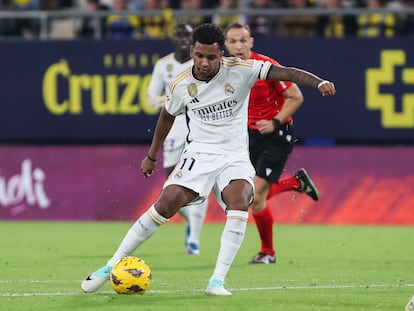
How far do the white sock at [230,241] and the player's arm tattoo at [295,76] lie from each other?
3.58ft

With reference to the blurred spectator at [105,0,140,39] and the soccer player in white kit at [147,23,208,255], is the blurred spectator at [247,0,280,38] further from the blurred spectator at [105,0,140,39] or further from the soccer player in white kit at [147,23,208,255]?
the soccer player in white kit at [147,23,208,255]

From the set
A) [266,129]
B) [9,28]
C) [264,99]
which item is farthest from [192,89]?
[9,28]

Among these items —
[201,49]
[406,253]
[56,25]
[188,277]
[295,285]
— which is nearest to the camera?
[201,49]

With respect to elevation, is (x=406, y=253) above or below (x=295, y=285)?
below

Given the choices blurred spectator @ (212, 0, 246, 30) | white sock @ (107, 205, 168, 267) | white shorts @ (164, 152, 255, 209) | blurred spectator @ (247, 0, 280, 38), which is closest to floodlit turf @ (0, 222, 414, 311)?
white sock @ (107, 205, 168, 267)

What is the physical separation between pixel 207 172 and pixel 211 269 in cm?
237

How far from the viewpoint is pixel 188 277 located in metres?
10.4

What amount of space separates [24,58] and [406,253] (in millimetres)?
8153

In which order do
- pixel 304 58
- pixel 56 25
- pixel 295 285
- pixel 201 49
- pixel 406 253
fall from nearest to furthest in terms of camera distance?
1. pixel 201 49
2. pixel 295 285
3. pixel 406 253
4. pixel 304 58
5. pixel 56 25

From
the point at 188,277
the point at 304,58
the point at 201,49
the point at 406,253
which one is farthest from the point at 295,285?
the point at 304,58

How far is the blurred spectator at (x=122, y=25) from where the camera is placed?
18594 mm

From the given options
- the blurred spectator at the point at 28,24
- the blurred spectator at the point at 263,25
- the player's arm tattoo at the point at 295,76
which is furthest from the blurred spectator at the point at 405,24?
the player's arm tattoo at the point at 295,76

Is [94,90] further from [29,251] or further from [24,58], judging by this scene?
[29,251]

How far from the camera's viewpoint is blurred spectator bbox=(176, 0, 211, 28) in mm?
17922
